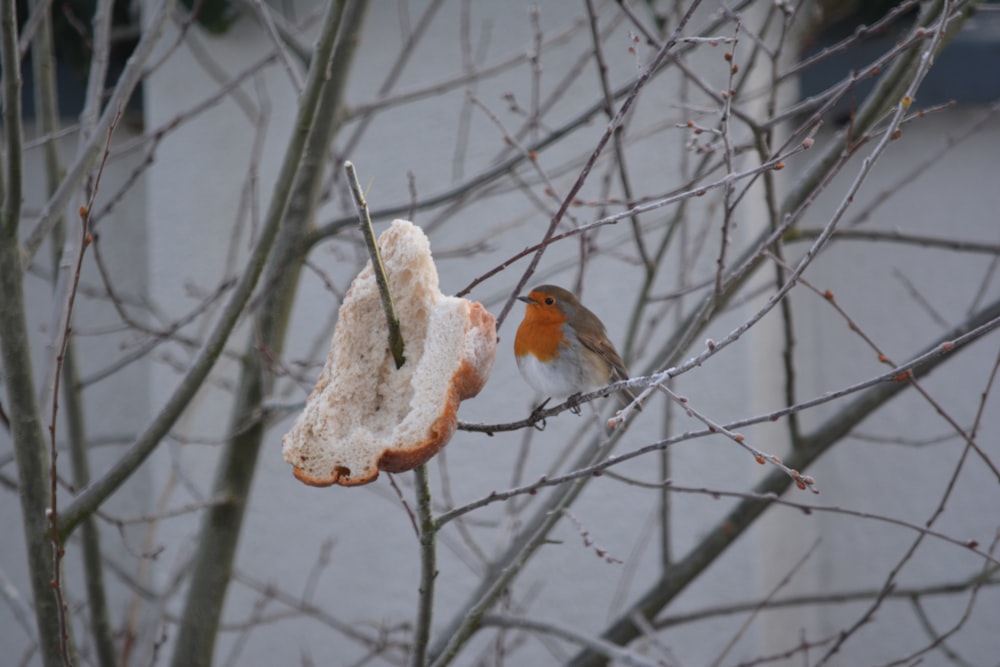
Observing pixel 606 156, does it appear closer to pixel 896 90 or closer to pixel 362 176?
pixel 362 176

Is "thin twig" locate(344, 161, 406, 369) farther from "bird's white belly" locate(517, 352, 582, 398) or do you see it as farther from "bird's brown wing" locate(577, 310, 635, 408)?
"bird's brown wing" locate(577, 310, 635, 408)

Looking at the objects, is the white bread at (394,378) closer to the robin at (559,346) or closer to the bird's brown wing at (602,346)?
the robin at (559,346)

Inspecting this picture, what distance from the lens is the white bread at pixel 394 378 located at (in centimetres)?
137

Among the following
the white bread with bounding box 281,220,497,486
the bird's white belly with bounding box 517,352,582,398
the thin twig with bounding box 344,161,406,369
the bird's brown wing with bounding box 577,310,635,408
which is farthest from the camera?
the bird's brown wing with bounding box 577,310,635,408

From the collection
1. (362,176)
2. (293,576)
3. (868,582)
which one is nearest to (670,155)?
(362,176)

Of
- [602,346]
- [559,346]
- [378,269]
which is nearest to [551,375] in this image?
[559,346]

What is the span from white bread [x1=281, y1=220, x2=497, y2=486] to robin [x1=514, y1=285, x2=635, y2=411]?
0.67 m

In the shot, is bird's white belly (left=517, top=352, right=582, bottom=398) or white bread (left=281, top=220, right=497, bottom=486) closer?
white bread (left=281, top=220, right=497, bottom=486)

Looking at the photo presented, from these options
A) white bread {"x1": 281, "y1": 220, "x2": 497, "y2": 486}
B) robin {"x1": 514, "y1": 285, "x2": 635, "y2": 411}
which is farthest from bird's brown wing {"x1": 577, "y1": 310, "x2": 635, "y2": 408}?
white bread {"x1": 281, "y1": 220, "x2": 497, "y2": 486}

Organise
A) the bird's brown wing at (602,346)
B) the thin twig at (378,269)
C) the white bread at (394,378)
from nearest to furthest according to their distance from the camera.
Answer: the thin twig at (378,269) < the white bread at (394,378) < the bird's brown wing at (602,346)

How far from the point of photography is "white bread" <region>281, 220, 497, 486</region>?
1373 mm

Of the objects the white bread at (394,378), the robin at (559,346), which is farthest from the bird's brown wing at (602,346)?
the white bread at (394,378)

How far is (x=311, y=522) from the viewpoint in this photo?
4453 millimetres

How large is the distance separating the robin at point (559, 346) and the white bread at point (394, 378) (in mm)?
669
